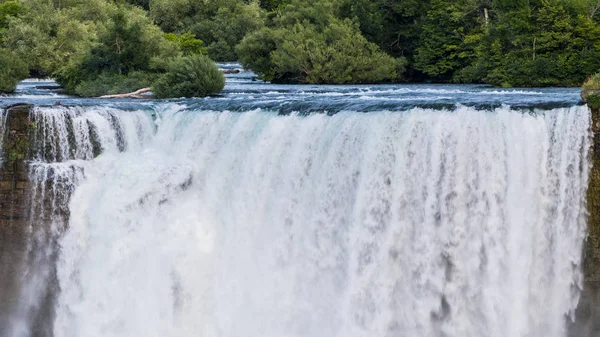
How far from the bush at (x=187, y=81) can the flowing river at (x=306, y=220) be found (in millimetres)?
6607

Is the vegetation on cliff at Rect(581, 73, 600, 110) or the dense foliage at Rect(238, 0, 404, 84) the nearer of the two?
the vegetation on cliff at Rect(581, 73, 600, 110)

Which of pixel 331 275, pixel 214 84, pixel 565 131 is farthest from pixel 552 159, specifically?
pixel 214 84

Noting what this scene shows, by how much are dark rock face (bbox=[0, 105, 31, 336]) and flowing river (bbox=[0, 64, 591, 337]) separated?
8.5 inches

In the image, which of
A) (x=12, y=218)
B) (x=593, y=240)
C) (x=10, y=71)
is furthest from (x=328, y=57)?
(x=593, y=240)

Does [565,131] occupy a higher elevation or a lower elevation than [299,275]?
higher

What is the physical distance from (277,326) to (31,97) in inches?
530

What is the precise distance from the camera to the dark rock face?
18359 mm

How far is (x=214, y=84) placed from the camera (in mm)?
27156

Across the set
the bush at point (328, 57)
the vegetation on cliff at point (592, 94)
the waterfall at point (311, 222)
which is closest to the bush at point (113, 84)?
the bush at point (328, 57)

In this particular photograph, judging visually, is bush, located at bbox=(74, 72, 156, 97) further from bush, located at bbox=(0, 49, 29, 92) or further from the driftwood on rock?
bush, located at bbox=(0, 49, 29, 92)

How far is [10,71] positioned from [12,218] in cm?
1190

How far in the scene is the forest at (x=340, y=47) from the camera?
95.9 feet

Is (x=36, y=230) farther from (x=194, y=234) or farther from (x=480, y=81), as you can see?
(x=480, y=81)

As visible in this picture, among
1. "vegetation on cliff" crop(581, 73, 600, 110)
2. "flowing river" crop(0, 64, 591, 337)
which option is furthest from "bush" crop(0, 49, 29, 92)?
"vegetation on cliff" crop(581, 73, 600, 110)
